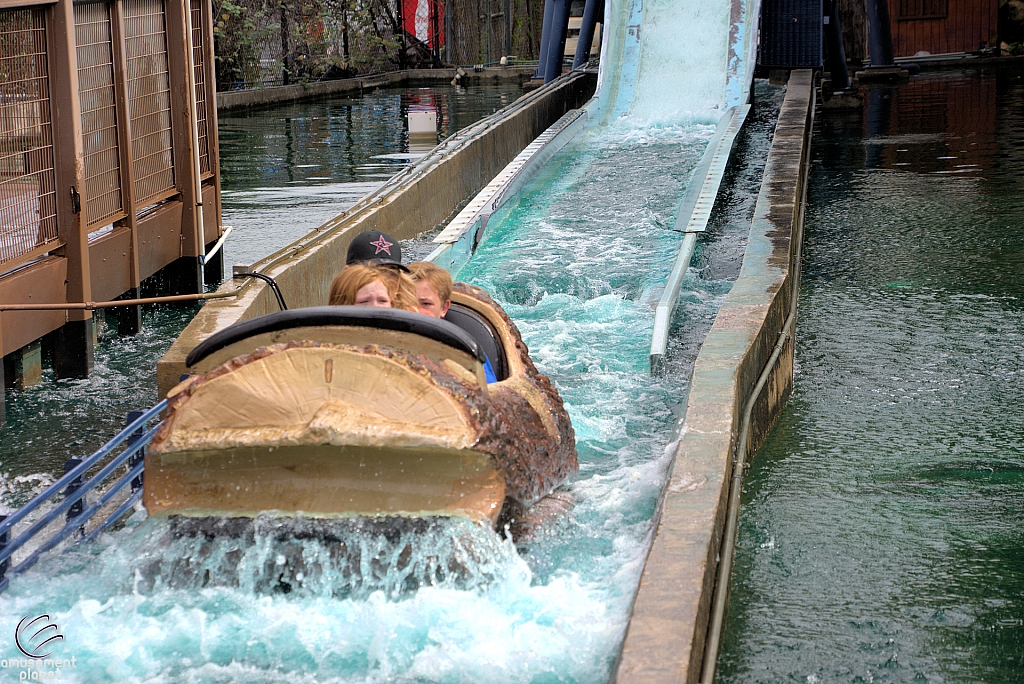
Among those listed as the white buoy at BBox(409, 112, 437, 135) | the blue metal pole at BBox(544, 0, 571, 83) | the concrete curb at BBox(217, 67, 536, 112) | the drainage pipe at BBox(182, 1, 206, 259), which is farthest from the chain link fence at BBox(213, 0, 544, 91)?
the drainage pipe at BBox(182, 1, 206, 259)

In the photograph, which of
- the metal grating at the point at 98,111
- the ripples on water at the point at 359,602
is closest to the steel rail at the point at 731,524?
the ripples on water at the point at 359,602

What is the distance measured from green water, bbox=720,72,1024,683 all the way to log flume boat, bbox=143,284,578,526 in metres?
1.02

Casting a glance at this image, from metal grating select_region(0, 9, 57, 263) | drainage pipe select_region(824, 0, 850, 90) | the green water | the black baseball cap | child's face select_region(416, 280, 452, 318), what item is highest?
drainage pipe select_region(824, 0, 850, 90)

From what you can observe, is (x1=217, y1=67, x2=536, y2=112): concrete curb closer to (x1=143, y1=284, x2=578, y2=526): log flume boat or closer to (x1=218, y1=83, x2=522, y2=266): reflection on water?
(x1=218, y1=83, x2=522, y2=266): reflection on water

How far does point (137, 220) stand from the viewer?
25.1 ft

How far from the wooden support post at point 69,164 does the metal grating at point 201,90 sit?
7.86 ft

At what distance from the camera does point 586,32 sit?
1972cm

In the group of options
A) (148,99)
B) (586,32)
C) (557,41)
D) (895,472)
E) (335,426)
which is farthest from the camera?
(586,32)

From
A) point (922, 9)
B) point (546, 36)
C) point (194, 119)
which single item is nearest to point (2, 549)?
point (194, 119)

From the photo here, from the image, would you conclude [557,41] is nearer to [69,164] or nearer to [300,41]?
[300,41]

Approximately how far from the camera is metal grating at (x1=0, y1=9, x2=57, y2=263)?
19.4ft

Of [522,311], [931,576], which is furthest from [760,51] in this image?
[931,576]

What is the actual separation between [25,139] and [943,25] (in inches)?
928

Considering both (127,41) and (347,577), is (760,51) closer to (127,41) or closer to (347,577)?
(127,41)
